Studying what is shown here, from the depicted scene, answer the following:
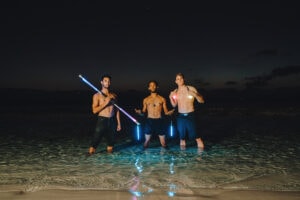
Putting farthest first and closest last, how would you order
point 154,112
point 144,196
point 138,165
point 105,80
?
point 154,112 < point 105,80 < point 138,165 < point 144,196

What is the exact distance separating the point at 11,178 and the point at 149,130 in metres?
3.86

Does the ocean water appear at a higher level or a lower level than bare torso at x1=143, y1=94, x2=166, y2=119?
lower

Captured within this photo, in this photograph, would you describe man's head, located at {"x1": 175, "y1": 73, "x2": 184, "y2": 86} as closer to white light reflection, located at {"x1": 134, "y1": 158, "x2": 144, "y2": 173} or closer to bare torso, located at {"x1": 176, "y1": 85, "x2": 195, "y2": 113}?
bare torso, located at {"x1": 176, "y1": 85, "x2": 195, "y2": 113}

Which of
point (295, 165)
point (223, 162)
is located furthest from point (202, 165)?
point (295, 165)

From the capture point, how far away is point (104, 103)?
24.4 feet

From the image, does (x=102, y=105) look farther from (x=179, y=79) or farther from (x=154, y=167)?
(x=179, y=79)

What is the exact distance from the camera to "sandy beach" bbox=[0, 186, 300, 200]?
172 inches

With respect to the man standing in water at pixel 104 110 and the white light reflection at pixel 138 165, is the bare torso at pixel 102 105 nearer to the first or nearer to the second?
the man standing in water at pixel 104 110

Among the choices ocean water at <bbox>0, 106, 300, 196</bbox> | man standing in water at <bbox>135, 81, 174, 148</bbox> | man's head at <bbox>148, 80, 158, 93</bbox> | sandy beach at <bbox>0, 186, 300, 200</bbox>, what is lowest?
sandy beach at <bbox>0, 186, 300, 200</bbox>

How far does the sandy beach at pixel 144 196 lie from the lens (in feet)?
14.3

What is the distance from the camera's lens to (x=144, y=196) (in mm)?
4453

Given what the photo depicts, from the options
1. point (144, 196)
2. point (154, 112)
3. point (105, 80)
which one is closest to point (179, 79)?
point (154, 112)

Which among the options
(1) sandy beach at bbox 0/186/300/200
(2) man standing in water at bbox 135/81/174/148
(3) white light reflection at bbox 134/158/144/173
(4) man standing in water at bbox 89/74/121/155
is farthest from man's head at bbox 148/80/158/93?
(1) sandy beach at bbox 0/186/300/200

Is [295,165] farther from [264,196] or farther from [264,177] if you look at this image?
[264,196]
